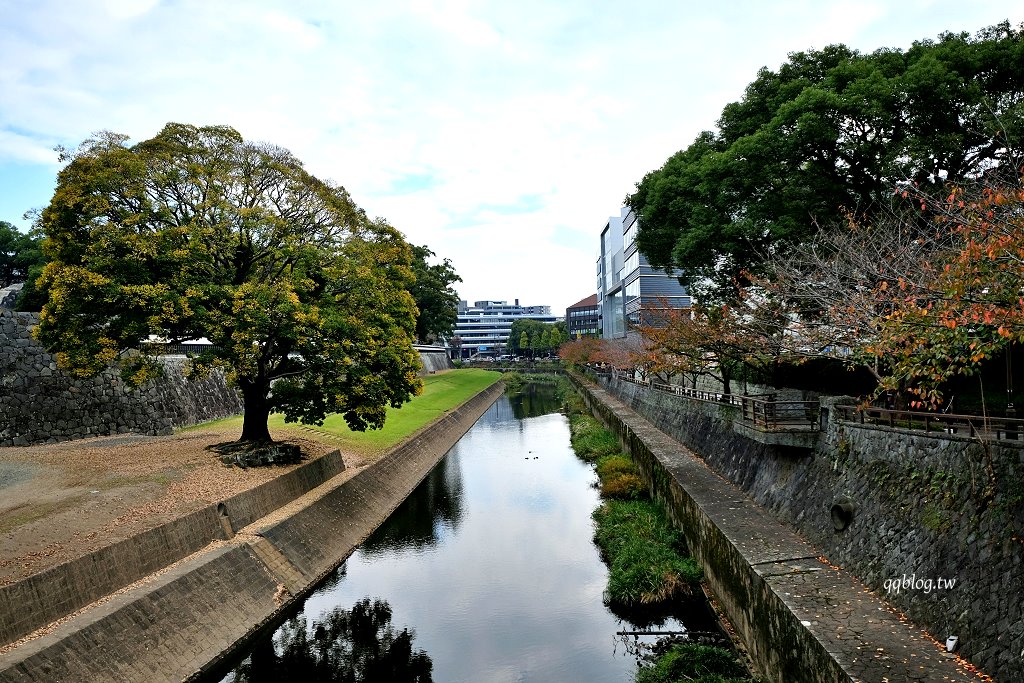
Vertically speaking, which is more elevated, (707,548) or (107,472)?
(107,472)

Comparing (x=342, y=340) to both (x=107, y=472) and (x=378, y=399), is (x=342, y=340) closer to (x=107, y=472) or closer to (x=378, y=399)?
(x=378, y=399)

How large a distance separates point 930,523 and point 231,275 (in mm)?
19298

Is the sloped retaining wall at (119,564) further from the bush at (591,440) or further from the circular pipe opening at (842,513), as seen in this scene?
the bush at (591,440)

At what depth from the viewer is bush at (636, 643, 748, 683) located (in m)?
11.3

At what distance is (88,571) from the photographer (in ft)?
39.9

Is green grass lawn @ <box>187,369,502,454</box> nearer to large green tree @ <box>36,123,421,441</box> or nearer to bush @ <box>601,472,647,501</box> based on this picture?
large green tree @ <box>36,123,421,441</box>

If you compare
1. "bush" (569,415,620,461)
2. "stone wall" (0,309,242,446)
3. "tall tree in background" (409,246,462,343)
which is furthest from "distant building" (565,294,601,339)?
"stone wall" (0,309,242,446)

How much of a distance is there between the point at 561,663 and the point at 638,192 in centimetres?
2270

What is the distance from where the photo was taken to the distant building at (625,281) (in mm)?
60938

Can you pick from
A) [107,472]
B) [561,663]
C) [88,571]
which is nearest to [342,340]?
[107,472]

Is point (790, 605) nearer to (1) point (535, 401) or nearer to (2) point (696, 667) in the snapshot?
(2) point (696, 667)

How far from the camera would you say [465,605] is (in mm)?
16891

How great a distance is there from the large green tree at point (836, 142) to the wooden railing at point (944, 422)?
847 cm

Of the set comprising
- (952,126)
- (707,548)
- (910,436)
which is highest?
(952,126)
